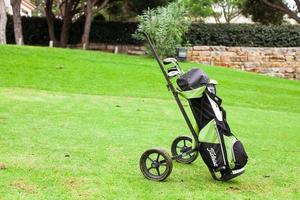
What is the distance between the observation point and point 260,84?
1803 centimetres

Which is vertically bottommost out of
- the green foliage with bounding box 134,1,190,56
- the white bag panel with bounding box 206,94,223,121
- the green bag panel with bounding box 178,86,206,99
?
the green foliage with bounding box 134,1,190,56

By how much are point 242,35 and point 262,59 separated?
7.09 feet

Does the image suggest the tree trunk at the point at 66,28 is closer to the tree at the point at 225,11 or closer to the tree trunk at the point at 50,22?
the tree trunk at the point at 50,22

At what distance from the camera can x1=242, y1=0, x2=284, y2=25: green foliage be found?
26.7m

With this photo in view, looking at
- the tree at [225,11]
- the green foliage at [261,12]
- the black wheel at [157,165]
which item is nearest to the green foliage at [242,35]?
the green foliage at [261,12]

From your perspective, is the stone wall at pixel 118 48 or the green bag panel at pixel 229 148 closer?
the green bag panel at pixel 229 148

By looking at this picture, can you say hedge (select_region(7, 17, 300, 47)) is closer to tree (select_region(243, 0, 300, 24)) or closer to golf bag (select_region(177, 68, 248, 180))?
tree (select_region(243, 0, 300, 24))

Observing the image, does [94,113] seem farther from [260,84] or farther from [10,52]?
[260,84]

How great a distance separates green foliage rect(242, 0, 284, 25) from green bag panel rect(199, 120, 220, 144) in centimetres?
2156

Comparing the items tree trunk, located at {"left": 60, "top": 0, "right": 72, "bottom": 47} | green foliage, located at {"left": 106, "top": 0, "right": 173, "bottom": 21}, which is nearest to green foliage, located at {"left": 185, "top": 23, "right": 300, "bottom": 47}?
green foliage, located at {"left": 106, "top": 0, "right": 173, "bottom": 21}

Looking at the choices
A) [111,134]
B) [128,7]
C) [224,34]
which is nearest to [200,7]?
[128,7]

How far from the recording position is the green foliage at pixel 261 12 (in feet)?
87.6

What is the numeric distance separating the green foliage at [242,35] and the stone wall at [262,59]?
1.61 m

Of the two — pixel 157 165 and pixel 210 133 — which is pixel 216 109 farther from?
pixel 157 165
